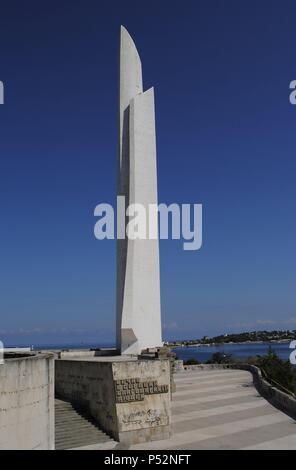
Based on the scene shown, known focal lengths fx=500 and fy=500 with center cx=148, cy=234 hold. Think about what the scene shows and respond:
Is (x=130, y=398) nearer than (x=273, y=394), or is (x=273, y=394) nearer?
(x=130, y=398)

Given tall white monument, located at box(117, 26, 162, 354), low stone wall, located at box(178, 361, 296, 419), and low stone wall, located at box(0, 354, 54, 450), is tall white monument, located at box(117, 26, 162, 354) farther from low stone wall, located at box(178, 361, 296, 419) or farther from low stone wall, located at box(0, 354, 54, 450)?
low stone wall, located at box(0, 354, 54, 450)

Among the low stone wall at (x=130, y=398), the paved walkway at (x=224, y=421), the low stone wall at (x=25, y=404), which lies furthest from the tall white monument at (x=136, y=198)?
the low stone wall at (x=25, y=404)

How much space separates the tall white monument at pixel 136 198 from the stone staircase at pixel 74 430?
8.70 m

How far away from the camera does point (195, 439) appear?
44.1 feet

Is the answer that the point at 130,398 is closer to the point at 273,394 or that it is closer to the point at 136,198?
the point at 273,394

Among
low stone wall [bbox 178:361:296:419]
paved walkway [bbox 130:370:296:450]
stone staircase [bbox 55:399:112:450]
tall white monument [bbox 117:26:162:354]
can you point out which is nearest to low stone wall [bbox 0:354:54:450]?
stone staircase [bbox 55:399:112:450]

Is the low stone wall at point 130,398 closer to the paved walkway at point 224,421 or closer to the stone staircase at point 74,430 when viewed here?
the stone staircase at point 74,430

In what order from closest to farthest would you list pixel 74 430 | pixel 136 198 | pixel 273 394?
pixel 74 430 → pixel 273 394 → pixel 136 198

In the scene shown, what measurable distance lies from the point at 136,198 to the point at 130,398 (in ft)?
40.1

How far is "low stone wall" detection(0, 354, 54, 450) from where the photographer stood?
28.9 feet

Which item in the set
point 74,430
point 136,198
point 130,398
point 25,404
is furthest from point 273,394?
point 25,404

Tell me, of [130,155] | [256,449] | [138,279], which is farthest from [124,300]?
[256,449]

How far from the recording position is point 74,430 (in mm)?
13727
